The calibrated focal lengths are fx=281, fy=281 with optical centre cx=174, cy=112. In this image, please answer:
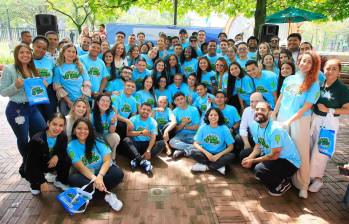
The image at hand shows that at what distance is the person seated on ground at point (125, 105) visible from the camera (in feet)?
16.4

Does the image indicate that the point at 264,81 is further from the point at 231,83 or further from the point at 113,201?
the point at 113,201

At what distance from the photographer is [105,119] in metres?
4.49

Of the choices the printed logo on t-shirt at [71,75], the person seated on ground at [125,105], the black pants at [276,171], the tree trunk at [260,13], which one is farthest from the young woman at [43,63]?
the tree trunk at [260,13]

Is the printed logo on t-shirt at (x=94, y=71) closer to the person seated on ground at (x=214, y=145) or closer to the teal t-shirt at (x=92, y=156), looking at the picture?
the teal t-shirt at (x=92, y=156)

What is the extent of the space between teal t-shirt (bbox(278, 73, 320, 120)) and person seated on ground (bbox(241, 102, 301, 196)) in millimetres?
242

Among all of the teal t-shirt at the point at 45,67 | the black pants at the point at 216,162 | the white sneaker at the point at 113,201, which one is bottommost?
the white sneaker at the point at 113,201

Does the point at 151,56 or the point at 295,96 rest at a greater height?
the point at 151,56

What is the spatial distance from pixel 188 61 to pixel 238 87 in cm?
166

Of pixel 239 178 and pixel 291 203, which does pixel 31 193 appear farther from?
pixel 291 203

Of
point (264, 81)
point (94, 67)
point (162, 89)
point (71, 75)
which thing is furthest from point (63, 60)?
point (264, 81)

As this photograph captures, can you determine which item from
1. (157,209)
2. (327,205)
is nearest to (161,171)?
(157,209)

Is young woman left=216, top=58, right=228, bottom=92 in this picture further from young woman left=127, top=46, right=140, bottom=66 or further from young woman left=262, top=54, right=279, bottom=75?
young woman left=127, top=46, right=140, bottom=66

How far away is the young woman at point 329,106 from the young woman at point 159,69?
3008 millimetres

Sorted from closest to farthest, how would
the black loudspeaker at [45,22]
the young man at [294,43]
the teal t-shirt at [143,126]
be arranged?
the teal t-shirt at [143,126] < the young man at [294,43] < the black loudspeaker at [45,22]
